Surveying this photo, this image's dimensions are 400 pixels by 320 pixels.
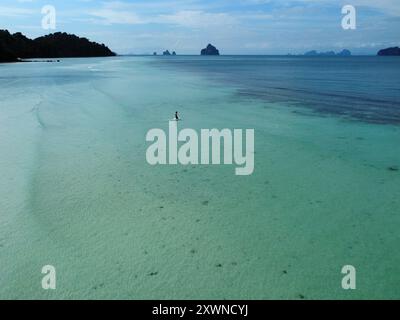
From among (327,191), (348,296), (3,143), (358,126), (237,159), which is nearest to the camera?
(348,296)

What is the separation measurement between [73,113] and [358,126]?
2106 cm

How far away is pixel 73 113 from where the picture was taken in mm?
27453

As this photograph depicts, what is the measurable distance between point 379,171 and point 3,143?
18.3m

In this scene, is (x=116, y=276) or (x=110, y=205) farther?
(x=110, y=205)

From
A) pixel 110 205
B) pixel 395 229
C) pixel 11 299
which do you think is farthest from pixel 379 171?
pixel 11 299

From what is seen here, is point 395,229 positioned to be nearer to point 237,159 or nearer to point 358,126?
point 237,159

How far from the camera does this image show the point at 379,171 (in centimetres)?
1536

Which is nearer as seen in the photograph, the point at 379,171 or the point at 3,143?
the point at 379,171
